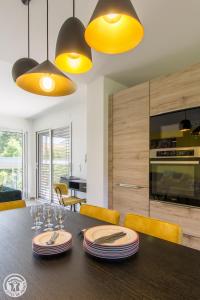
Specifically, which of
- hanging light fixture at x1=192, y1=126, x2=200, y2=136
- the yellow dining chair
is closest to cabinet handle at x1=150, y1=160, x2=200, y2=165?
hanging light fixture at x1=192, y1=126, x2=200, y2=136

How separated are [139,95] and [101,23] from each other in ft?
5.20

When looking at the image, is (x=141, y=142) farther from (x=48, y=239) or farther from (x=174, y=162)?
(x=48, y=239)

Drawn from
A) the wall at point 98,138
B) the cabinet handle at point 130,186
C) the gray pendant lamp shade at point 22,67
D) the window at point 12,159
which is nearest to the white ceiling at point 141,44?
the wall at point 98,138

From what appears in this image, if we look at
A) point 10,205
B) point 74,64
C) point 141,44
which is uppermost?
point 141,44

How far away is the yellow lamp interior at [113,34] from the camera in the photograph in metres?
1.08

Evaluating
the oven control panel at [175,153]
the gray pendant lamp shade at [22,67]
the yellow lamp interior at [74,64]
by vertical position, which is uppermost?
the gray pendant lamp shade at [22,67]

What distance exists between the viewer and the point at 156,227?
1.35 m

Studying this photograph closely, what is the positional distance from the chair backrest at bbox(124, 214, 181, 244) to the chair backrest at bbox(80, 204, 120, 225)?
12cm

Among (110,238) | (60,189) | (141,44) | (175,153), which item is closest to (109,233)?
(110,238)

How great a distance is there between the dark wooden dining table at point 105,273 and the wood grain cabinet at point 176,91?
5.13 feet

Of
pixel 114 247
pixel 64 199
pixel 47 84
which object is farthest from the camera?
pixel 64 199

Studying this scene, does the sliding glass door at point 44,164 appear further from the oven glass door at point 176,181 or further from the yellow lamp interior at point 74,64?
the yellow lamp interior at point 74,64

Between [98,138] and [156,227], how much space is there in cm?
183

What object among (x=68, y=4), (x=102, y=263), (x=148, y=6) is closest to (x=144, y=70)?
(x=148, y=6)
